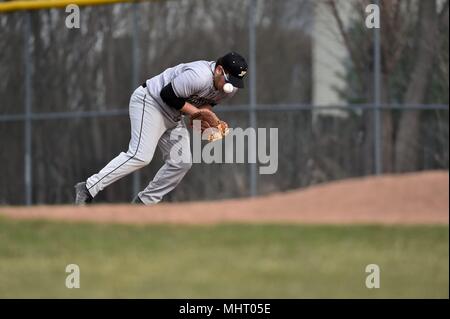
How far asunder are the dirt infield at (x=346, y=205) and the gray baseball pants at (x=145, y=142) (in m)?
17.1

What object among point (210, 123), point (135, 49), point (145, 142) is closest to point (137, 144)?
point (145, 142)

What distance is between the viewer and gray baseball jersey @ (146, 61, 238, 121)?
6621 mm

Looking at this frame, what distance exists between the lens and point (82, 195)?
6898 mm

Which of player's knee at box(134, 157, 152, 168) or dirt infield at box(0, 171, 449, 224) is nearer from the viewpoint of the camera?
player's knee at box(134, 157, 152, 168)

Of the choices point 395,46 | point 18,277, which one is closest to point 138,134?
point 395,46

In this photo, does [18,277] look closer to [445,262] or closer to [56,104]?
[56,104]

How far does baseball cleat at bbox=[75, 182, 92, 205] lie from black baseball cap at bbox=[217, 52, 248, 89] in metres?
1.13

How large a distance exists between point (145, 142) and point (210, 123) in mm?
376

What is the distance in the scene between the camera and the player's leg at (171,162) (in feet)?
23.3

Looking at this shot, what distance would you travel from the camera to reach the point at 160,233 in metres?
26.5

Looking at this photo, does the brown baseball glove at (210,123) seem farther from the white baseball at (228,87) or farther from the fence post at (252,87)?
the fence post at (252,87)

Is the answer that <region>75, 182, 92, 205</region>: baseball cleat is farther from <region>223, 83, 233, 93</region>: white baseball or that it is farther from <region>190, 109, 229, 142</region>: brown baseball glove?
<region>223, 83, 233, 93</region>: white baseball

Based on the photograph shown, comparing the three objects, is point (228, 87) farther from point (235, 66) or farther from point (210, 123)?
point (210, 123)

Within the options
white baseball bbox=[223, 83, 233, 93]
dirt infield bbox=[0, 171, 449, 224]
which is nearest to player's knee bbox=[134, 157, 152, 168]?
white baseball bbox=[223, 83, 233, 93]
